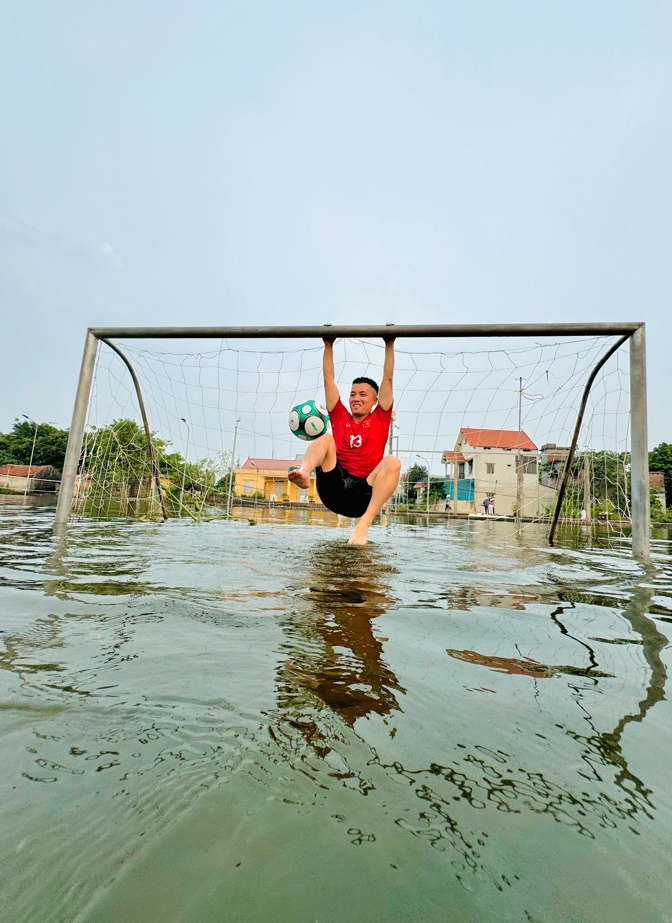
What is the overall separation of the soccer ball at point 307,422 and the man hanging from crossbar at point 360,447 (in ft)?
0.50

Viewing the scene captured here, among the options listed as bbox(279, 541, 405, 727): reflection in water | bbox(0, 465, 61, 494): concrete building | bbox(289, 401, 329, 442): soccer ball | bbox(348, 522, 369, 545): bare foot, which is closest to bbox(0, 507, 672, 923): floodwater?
bbox(279, 541, 405, 727): reflection in water

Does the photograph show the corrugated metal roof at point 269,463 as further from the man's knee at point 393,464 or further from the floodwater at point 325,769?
the floodwater at point 325,769

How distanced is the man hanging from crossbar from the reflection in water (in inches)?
80.6

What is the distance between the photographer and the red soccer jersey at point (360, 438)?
4332 millimetres

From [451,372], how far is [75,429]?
4.70 metres

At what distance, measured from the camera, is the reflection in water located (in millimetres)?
906

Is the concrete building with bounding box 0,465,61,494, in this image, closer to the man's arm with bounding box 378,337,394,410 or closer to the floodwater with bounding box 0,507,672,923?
the man's arm with bounding box 378,337,394,410

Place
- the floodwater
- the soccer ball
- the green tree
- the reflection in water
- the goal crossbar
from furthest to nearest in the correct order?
the green tree, the goal crossbar, the soccer ball, the reflection in water, the floodwater

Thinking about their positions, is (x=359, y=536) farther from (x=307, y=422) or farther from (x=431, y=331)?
(x=431, y=331)

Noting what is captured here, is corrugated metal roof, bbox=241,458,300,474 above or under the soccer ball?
above

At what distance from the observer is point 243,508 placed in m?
17.1

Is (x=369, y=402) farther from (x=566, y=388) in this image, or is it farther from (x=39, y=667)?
(x=39, y=667)

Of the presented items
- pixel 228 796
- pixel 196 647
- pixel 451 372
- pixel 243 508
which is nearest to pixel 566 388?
pixel 451 372

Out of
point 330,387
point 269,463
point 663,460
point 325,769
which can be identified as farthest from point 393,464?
point 663,460
